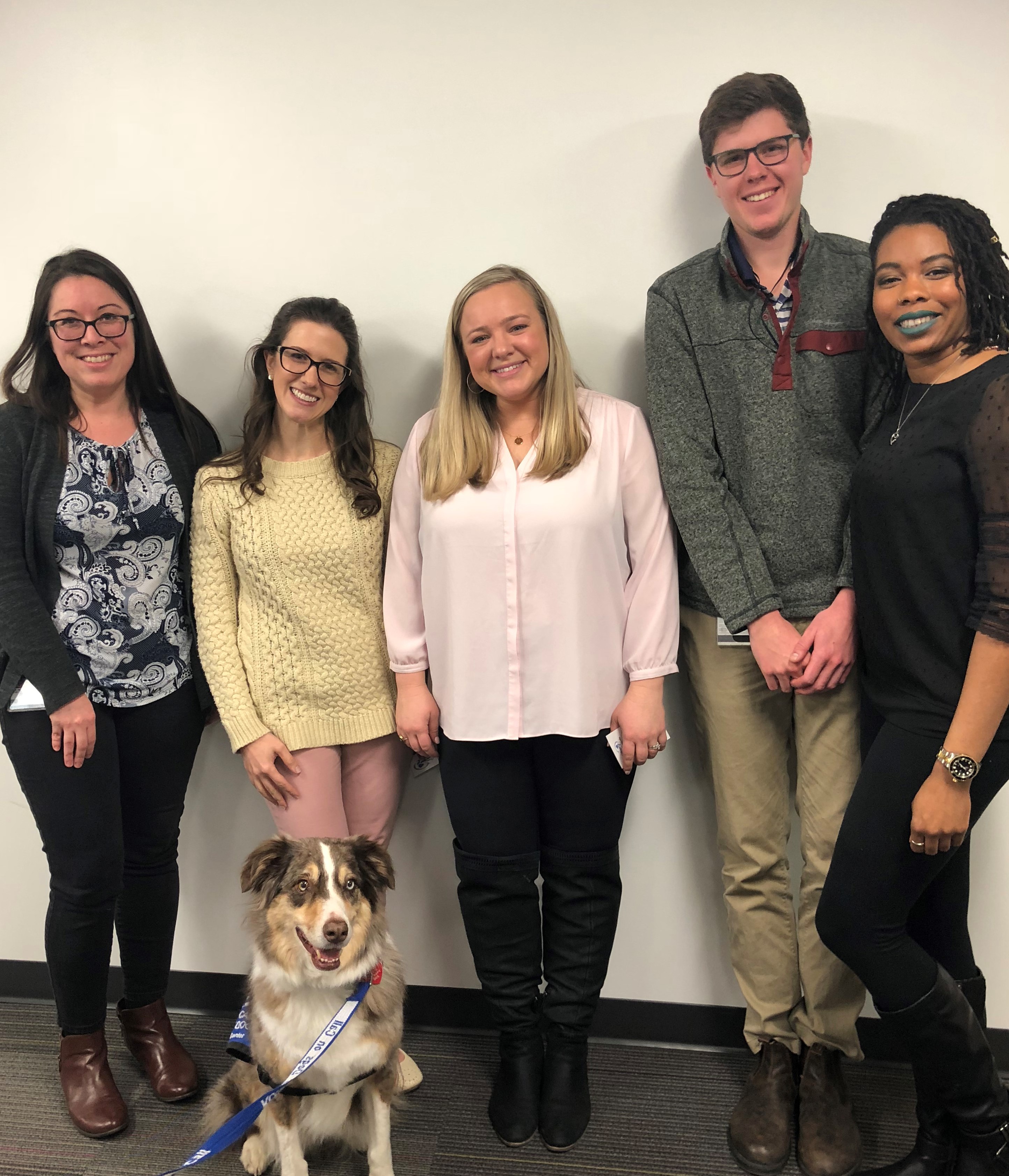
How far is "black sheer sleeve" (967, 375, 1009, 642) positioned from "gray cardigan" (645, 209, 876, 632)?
1.16 ft

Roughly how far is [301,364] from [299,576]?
18.0 inches

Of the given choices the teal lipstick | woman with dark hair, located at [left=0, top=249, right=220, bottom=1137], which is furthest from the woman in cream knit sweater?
the teal lipstick

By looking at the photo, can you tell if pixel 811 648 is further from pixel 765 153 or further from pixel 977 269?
pixel 765 153

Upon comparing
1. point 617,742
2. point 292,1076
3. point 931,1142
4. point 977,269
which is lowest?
point 931,1142

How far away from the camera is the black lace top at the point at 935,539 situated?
4.58 ft

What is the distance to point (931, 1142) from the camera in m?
1.74

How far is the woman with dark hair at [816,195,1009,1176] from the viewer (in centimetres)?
143

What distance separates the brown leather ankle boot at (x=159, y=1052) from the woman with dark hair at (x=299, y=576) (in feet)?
2.25

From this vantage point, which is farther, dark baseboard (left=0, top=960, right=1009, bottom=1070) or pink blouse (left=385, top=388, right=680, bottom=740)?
dark baseboard (left=0, top=960, right=1009, bottom=1070)

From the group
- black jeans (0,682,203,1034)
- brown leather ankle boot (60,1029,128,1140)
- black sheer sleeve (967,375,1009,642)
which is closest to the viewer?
black sheer sleeve (967,375,1009,642)

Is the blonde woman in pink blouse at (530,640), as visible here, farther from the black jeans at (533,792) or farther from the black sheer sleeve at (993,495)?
the black sheer sleeve at (993,495)

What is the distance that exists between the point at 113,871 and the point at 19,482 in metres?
0.88

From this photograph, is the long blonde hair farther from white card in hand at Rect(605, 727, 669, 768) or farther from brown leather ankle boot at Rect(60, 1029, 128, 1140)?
brown leather ankle boot at Rect(60, 1029, 128, 1140)

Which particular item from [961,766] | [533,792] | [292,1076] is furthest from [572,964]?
[961,766]
